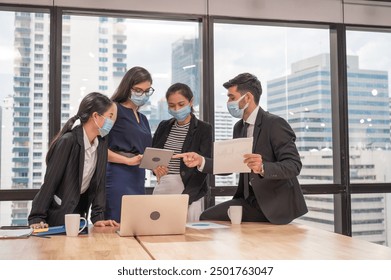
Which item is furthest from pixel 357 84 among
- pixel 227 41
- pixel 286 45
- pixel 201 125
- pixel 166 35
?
pixel 201 125

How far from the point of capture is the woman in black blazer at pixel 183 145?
3.15m

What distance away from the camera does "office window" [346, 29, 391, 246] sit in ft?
15.8

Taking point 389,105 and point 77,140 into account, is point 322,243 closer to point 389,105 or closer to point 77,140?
point 77,140

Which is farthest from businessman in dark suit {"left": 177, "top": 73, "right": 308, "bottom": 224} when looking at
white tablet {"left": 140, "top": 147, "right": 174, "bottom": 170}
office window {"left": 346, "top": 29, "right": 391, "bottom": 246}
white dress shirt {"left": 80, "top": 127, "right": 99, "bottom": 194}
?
office window {"left": 346, "top": 29, "right": 391, "bottom": 246}

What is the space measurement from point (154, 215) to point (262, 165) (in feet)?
Answer: 2.52

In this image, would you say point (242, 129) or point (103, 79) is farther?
point (103, 79)

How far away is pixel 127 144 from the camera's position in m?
3.03

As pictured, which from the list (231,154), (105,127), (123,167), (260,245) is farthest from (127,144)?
(260,245)

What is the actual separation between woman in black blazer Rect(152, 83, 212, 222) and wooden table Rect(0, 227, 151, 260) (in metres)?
1.07

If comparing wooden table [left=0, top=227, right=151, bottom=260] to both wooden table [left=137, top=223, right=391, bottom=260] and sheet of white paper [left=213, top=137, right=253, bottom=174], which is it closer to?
wooden table [left=137, top=223, right=391, bottom=260]

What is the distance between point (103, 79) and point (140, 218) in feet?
8.06

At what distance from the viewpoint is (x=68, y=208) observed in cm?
236

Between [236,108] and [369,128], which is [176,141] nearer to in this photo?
[236,108]

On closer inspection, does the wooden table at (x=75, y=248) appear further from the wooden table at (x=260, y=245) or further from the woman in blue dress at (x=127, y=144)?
the woman in blue dress at (x=127, y=144)
